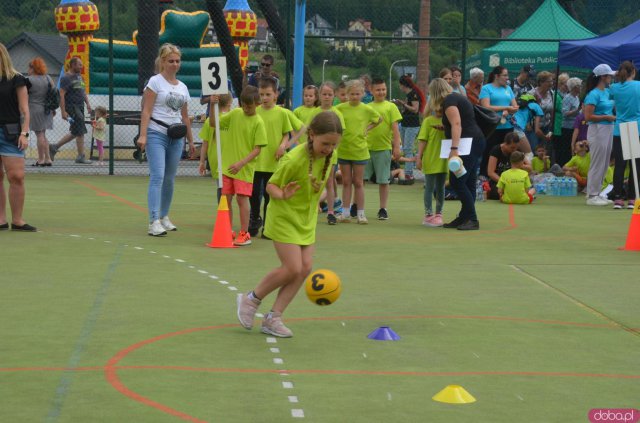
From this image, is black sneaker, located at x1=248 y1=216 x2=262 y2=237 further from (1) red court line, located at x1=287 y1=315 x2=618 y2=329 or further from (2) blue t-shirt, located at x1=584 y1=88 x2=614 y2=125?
(2) blue t-shirt, located at x1=584 y1=88 x2=614 y2=125

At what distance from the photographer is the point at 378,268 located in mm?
10617

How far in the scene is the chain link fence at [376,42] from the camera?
862 inches

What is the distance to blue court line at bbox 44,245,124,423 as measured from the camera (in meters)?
5.64

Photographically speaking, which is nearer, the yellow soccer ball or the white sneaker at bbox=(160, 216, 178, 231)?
the yellow soccer ball

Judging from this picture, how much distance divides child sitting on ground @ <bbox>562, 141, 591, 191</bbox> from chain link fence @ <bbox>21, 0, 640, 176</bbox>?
258 centimetres

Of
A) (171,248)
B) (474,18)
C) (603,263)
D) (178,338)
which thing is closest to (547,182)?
(474,18)

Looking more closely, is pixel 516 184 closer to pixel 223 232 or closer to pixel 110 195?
pixel 110 195

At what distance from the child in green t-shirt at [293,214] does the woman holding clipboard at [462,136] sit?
20.1ft

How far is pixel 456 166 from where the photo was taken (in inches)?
518

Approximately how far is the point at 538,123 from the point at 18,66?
61096 mm

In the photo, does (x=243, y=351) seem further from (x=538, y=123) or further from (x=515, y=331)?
(x=538, y=123)

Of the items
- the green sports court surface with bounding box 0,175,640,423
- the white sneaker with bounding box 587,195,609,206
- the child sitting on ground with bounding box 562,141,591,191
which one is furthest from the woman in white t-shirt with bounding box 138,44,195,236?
the child sitting on ground with bounding box 562,141,591,191

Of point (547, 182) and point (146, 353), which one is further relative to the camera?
point (547, 182)

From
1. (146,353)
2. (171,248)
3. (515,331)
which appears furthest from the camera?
(171,248)
